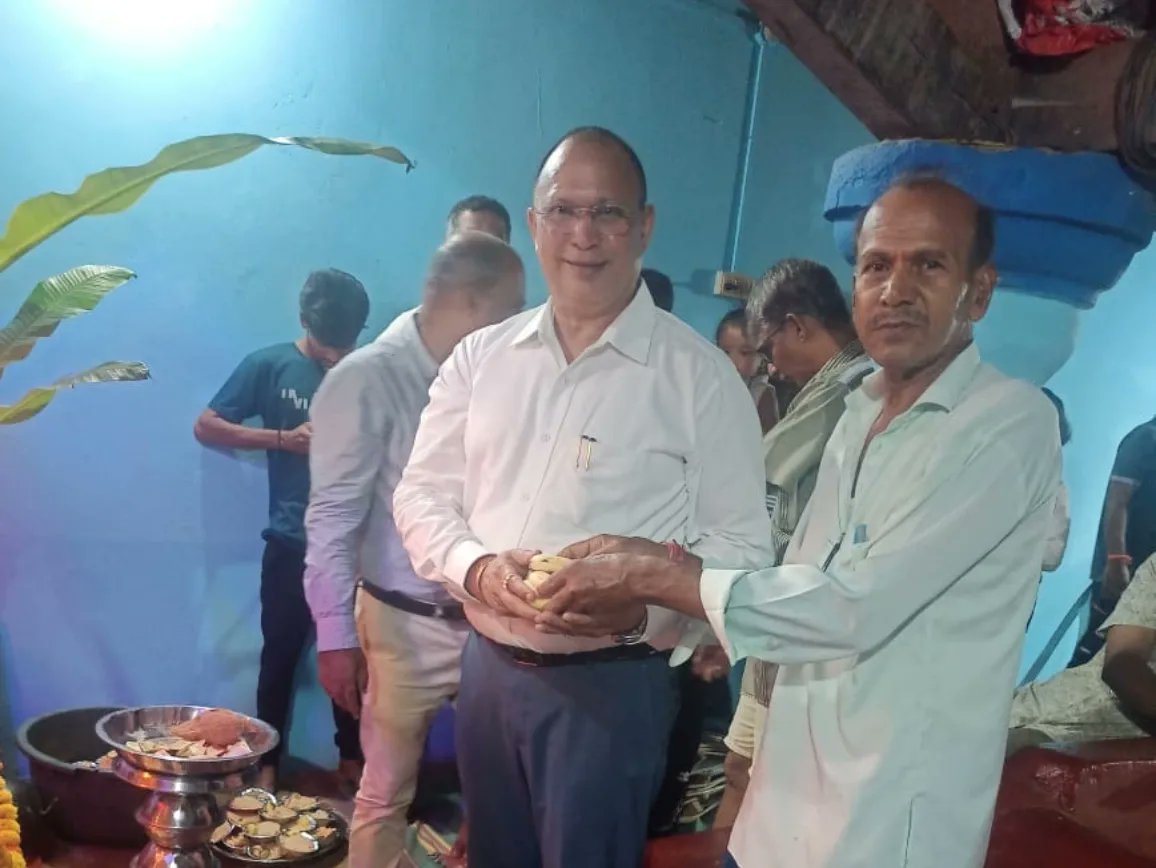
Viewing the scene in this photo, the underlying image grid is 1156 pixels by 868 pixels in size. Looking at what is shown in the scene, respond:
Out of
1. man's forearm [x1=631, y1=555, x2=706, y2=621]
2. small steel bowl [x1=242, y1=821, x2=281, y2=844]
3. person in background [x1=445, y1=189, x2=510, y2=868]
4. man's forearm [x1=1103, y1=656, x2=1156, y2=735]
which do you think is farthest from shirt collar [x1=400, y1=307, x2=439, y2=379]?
man's forearm [x1=1103, y1=656, x2=1156, y2=735]

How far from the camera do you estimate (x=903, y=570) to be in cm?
123

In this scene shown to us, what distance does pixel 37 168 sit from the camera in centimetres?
183

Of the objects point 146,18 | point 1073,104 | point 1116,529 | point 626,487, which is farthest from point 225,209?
point 1116,529

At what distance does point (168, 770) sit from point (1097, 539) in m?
1.67

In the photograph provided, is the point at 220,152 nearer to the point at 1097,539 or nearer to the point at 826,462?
the point at 826,462

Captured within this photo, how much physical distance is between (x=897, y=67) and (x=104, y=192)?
1250mm

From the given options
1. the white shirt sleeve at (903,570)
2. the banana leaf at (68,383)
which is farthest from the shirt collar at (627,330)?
the banana leaf at (68,383)

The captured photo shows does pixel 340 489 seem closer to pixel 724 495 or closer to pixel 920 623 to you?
pixel 724 495

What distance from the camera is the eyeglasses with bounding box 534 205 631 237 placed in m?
1.56

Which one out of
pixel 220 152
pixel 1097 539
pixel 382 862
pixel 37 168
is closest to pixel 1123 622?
pixel 1097 539

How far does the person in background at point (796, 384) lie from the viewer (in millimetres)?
1706

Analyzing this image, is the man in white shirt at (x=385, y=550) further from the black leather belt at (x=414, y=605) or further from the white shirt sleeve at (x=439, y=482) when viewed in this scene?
the white shirt sleeve at (x=439, y=482)

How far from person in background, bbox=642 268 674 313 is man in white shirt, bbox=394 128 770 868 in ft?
0.85

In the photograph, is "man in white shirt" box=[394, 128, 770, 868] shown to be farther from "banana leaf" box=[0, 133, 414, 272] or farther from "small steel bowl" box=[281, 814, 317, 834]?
"small steel bowl" box=[281, 814, 317, 834]
